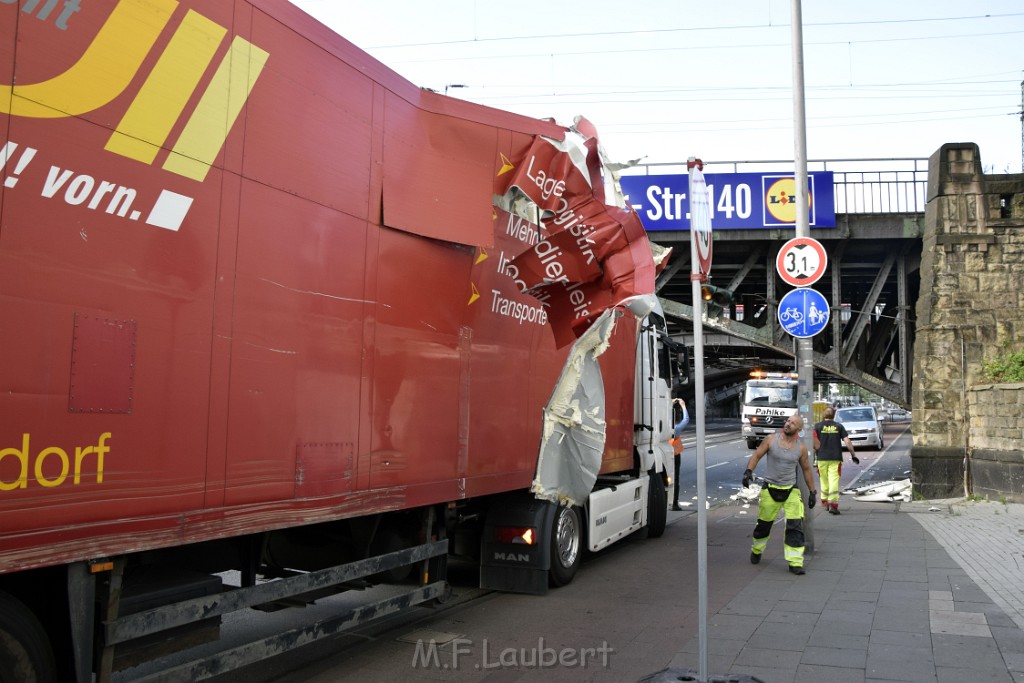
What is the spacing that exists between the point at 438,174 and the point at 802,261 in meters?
6.49

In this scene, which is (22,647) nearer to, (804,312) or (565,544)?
(565,544)

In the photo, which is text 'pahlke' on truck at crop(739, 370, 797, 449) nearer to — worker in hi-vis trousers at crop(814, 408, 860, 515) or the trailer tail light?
worker in hi-vis trousers at crop(814, 408, 860, 515)

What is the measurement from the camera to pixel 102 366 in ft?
11.2

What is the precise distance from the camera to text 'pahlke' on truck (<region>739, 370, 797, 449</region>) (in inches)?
1323

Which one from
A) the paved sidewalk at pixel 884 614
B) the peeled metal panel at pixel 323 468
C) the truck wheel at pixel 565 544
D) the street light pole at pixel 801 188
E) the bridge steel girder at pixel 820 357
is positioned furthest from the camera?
the bridge steel girder at pixel 820 357

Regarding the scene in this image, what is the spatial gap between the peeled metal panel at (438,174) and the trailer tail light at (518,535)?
9.05ft

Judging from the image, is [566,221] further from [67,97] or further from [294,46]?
[67,97]

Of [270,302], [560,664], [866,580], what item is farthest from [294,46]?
[866,580]

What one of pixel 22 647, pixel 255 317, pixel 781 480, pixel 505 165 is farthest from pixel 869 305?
pixel 22 647

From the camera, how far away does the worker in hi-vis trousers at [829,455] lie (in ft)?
44.5

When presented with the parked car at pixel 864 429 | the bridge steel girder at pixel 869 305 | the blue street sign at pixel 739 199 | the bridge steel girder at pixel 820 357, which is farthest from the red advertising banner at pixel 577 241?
the parked car at pixel 864 429

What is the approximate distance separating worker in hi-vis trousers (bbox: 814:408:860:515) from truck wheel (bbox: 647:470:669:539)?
339 cm

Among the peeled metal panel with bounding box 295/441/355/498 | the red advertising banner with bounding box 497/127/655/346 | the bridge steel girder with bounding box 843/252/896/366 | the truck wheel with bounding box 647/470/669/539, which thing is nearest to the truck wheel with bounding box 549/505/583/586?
the red advertising banner with bounding box 497/127/655/346

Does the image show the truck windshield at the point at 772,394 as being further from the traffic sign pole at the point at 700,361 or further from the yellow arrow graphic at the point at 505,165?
the traffic sign pole at the point at 700,361
